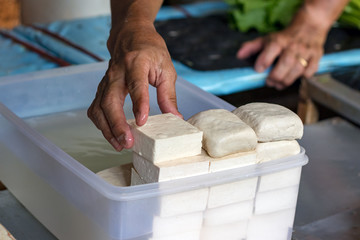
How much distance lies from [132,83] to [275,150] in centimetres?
29

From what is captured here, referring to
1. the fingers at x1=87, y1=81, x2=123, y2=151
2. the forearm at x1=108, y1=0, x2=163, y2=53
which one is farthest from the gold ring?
the fingers at x1=87, y1=81, x2=123, y2=151

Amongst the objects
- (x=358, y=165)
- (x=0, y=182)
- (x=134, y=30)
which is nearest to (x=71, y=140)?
(x=0, y=182)

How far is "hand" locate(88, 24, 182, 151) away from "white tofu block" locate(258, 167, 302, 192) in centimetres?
21

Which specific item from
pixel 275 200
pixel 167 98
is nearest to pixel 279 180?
pixel 275 200

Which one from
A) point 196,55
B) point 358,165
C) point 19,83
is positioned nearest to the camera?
point 19,83

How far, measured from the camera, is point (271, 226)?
894mm

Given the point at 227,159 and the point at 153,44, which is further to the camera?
the point at 153,44

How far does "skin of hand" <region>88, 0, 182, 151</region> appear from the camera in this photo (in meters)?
0.91

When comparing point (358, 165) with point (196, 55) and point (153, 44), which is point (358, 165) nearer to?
point (153, 44)

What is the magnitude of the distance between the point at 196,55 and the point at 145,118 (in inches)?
42.6

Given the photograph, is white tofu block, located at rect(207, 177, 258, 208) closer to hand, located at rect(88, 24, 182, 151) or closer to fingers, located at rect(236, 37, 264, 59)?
hand, located at rect(88, 24, 182, 151)

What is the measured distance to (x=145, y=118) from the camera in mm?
850

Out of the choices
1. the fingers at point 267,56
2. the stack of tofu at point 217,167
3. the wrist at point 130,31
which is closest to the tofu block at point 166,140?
the stack of tofu at point 217,167

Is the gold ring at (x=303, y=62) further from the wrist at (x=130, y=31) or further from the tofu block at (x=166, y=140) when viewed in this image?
the tofu block at (x=166, y=140)
